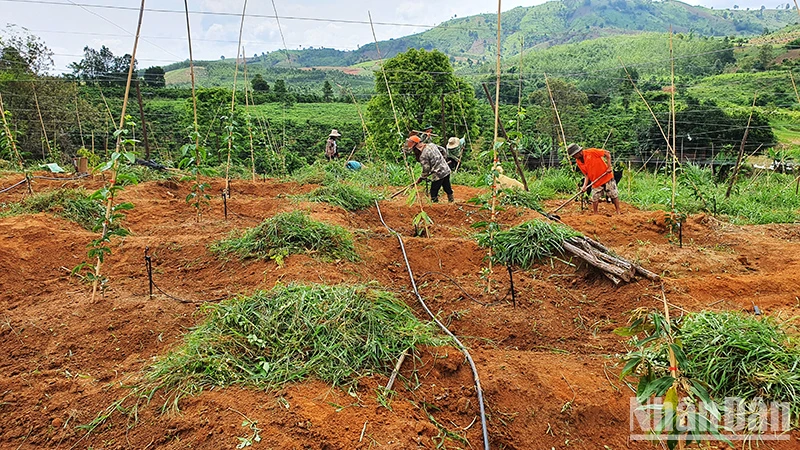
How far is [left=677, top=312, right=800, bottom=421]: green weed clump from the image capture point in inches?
91.4

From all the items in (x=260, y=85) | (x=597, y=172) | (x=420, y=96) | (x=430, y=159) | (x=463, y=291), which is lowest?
(x=463, y=291)

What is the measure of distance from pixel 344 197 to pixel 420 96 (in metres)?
8.54

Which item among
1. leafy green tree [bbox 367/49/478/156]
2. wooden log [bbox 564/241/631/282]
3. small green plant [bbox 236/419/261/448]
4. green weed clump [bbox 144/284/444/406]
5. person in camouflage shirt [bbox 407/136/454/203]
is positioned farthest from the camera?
leafy green tree [bbox 367/49/478/156]

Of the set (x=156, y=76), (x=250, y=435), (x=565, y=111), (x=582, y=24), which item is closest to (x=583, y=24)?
(x=582, y=24)

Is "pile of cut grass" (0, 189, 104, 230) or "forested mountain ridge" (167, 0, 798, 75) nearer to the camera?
"pile of cut grass" (0, 189, 104, 230)

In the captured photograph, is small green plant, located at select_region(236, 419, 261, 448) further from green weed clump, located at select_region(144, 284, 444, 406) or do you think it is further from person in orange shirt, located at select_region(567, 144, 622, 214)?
person in orange shirt, located at select_region(567, 144, 622, 214)

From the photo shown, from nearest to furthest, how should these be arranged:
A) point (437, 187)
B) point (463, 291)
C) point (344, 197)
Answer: point (463, 291), point (344, 197), point (437, 187)

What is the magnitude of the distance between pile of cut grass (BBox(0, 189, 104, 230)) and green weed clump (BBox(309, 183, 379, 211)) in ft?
8.70

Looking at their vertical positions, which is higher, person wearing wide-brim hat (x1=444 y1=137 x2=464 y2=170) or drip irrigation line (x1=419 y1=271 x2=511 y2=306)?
person wearing wide-brim hat (x1=444 y1=137 x2=464 y2=170)

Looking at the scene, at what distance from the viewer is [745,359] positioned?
2.46m

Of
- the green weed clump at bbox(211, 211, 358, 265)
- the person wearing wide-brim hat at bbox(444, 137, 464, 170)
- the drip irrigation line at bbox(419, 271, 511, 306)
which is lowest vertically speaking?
the drip irrigation line at bbox(419, 271, 511, 306)

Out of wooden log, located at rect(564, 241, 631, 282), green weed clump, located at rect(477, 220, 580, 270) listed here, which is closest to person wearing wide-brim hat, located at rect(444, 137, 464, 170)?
green weed clump, located at rect(477, 220, 580, 270)

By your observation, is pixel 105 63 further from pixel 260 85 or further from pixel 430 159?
pixel 430 159

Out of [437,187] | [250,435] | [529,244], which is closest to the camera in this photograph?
[250,435]
